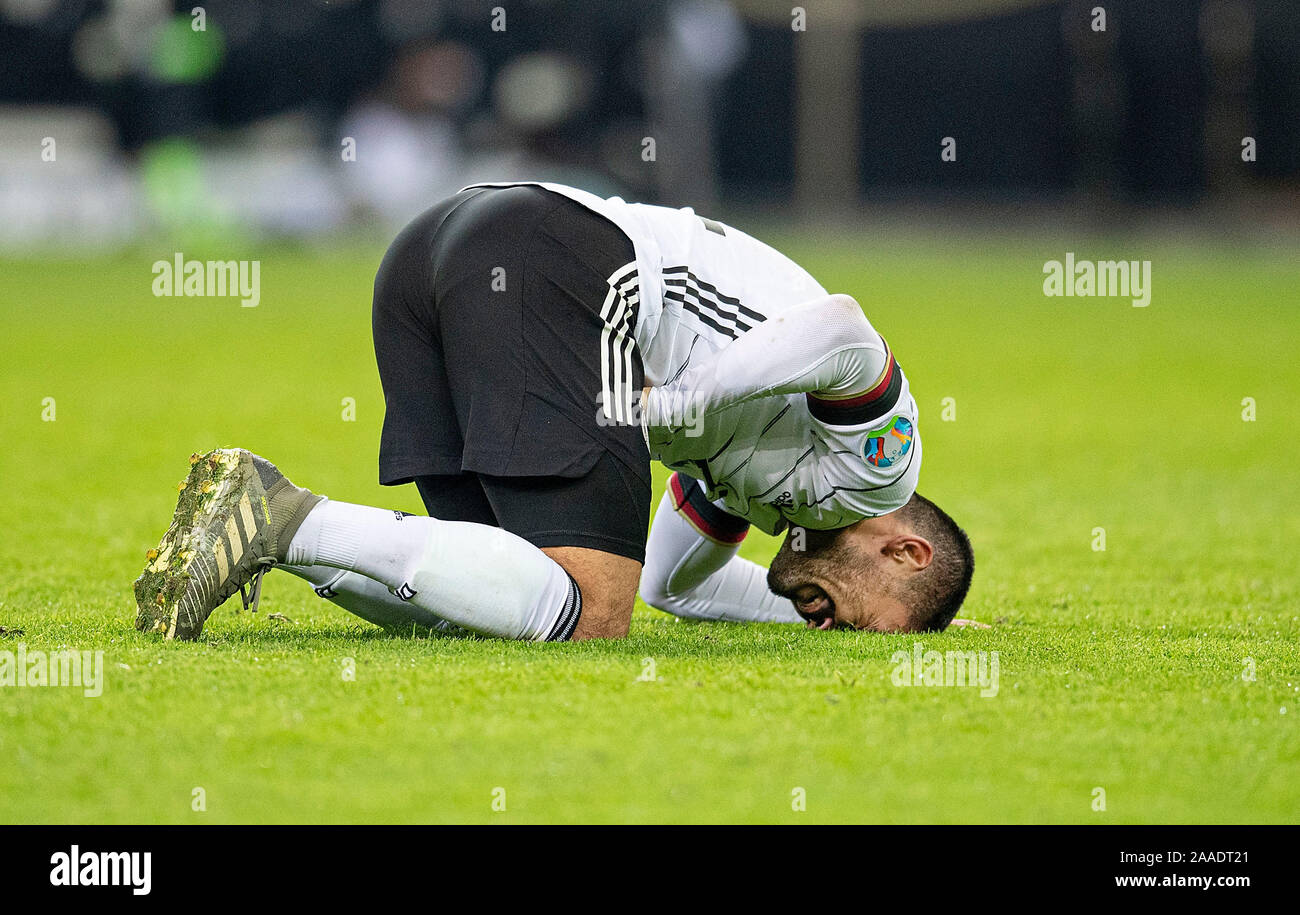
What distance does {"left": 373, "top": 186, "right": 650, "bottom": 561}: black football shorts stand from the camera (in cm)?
343

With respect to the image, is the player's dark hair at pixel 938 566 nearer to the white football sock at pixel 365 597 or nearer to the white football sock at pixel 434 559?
the white football sock at pixel 434 559

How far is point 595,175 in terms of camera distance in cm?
2802

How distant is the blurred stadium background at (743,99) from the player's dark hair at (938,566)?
2330 centimetres

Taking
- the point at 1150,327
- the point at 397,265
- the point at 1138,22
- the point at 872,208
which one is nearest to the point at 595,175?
the point at 872,208

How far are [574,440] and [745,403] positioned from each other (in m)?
0.40

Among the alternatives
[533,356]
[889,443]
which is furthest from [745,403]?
[533,356]

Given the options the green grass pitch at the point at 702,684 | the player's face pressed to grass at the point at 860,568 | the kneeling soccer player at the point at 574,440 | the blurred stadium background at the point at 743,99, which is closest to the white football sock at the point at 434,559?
the kneeling soccer player at the point at 574,440

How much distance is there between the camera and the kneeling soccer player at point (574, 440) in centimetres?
332

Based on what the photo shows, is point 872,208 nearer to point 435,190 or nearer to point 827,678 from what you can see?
point 435,190

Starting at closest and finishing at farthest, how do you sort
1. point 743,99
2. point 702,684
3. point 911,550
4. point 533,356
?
point 702,684 → point 533,356 → point 911,550 → point 743,99

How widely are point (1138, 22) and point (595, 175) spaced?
9972 millimetres

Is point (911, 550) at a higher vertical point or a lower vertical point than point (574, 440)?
lower

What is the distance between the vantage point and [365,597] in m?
3.52

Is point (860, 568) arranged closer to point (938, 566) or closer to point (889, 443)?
point (938, 566)
